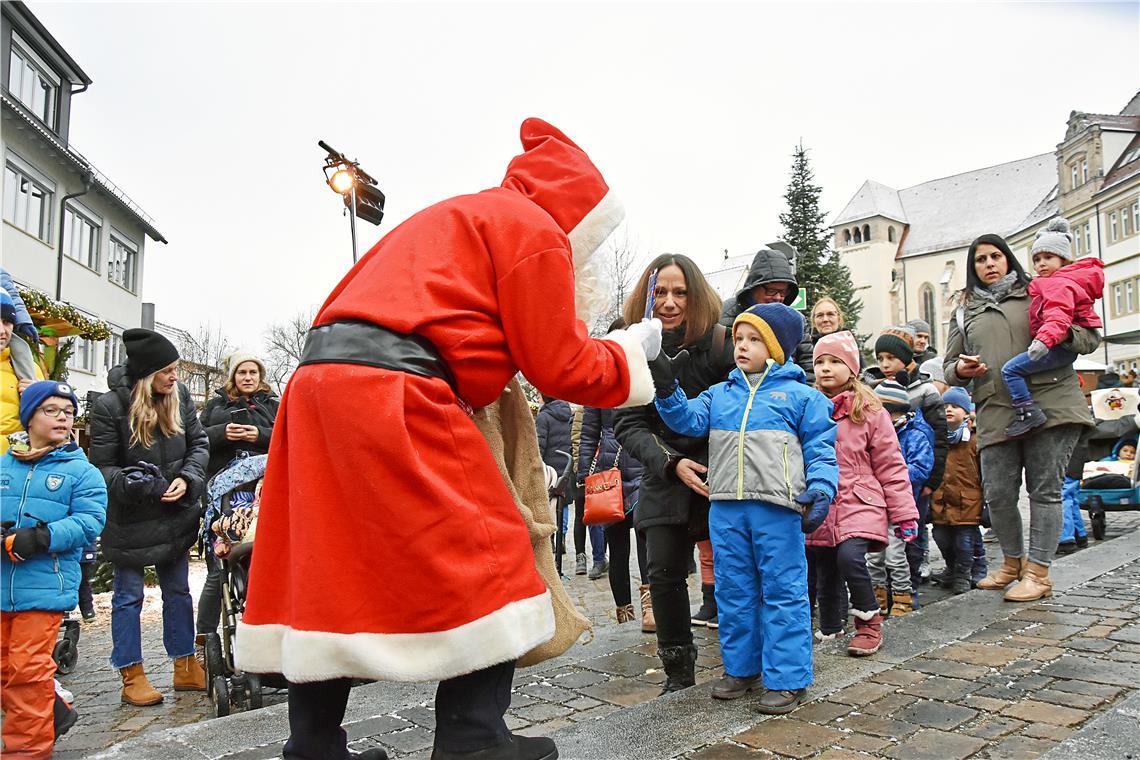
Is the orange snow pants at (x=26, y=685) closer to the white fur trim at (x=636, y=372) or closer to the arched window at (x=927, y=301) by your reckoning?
the white fur trim at (x=636, y=372)

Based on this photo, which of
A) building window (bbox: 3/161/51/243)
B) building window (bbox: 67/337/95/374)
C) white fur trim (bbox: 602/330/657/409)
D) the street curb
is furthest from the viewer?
building window (bbox: 67/337/95/374)

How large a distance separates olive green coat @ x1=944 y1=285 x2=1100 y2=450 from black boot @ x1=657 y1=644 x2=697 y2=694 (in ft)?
8.79

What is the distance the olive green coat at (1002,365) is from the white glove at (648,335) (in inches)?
130

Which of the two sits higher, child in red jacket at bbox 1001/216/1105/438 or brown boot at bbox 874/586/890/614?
child in red jacket at bbox 1001/216/1105/438

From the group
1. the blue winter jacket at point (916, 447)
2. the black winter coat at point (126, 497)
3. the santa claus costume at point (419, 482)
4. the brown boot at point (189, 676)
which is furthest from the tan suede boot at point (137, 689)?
the blue winter jacket at point (916, 447)

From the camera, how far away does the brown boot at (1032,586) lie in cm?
506

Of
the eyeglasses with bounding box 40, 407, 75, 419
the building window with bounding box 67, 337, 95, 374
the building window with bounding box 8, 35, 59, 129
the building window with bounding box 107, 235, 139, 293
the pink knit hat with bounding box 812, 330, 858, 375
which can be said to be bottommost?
the eyeglasses with bounding box 40, 407, 75, 419

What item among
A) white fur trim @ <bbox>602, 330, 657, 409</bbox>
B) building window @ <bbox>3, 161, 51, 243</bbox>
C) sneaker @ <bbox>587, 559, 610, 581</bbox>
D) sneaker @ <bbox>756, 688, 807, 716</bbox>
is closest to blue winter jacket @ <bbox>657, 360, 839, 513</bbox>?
sneaker @ <bbox>756, 688, 807, 716</bbox>

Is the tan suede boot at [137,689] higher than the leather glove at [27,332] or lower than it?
lower

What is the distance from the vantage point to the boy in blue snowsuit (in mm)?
3570

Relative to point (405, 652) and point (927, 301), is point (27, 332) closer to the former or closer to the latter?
point (405, 652)

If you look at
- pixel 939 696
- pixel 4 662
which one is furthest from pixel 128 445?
pixel 939 696

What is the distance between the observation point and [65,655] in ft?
19.0

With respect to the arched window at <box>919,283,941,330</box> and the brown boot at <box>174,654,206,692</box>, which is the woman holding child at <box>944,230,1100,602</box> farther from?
the arched window at <box>919,283,941,330</box>
